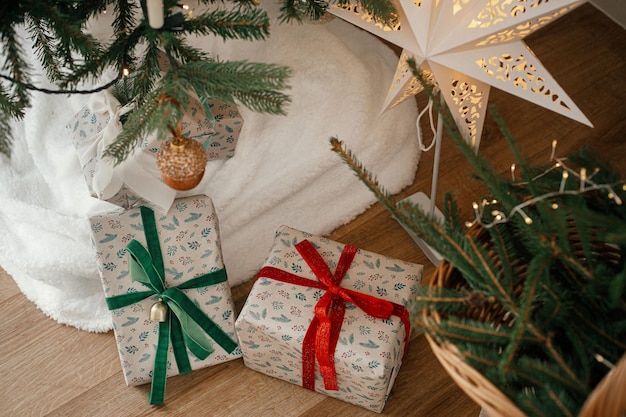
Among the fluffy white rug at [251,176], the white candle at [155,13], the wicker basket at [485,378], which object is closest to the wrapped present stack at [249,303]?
the fluffy white rug at [251,176]

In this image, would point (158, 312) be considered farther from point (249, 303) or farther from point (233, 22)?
point (233, 22)

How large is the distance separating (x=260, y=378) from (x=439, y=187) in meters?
0.58

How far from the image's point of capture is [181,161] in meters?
0.94

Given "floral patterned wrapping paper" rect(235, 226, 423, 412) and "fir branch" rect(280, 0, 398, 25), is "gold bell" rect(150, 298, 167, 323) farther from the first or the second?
"fir branch" rect(280, 0, 398, 25)

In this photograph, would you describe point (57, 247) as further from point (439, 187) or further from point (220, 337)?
point (439, 187)

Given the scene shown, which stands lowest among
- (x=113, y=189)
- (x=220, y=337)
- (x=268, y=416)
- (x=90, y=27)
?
(x=268, y=416)

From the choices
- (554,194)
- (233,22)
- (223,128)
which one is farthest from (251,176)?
(554,194)

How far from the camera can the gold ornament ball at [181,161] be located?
3.08ft

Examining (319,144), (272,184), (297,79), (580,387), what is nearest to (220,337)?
(272,184)

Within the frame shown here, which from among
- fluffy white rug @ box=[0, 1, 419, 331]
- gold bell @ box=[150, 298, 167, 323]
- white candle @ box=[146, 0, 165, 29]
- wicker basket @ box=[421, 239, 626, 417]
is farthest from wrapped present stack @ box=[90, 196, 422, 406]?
white candle @ box=[146, 0, 165, 29]

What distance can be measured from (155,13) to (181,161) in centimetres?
20

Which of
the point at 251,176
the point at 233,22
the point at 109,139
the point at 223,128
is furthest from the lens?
the point at 251,176

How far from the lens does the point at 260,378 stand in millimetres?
1328

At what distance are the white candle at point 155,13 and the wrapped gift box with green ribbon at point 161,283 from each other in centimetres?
48
